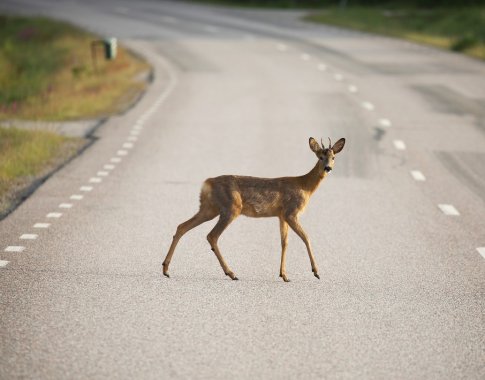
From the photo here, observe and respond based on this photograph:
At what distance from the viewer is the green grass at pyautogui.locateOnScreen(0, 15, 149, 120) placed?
24.1m

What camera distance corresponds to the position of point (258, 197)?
9.41 metres

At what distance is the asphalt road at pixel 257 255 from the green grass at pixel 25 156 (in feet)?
1.44

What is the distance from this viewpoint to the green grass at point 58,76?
79.1 feet

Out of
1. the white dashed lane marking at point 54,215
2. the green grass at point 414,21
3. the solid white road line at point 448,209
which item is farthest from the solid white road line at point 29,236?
the green grass at point 414,21

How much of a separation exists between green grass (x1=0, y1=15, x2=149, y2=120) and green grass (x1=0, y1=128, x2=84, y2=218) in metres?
3.71

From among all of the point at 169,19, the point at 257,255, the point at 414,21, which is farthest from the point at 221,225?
the point at 414,21

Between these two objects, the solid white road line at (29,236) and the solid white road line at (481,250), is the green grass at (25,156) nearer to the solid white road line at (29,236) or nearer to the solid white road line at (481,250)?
the solid white road line at (29,236)

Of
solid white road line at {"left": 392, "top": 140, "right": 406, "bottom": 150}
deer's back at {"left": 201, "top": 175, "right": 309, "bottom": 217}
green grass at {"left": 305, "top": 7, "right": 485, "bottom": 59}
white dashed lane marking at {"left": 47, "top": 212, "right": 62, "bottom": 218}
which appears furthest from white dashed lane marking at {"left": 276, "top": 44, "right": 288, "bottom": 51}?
deer's back at {"left": 201, "top": 175, "right": 309, "bottom": 217}

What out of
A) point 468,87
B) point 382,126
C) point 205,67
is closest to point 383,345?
point 382,126

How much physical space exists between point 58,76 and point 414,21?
35.4 metres

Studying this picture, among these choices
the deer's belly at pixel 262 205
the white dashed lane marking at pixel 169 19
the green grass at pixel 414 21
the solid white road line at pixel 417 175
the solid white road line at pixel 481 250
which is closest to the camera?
the deer's belly at pixel 262 205

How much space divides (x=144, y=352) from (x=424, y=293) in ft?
10.4

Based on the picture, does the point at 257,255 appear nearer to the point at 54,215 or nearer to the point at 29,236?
the point at 29,236

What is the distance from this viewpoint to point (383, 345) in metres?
8.08
